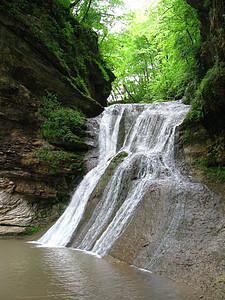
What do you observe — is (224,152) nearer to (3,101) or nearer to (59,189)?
(59,189)

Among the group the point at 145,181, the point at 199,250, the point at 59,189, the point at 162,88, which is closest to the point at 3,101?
the point at 59,189

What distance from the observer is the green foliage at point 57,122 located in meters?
11.4

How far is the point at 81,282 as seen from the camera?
3.38 metres

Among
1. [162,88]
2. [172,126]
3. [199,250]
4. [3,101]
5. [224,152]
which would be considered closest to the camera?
[199,250]

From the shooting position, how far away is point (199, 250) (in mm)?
4281

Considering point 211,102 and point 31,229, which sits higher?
point 211,102

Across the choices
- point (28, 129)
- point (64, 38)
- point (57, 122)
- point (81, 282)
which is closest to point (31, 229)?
point (28, 129)

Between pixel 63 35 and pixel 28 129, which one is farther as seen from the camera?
pixel 63 35

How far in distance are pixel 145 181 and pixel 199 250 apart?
3305mm

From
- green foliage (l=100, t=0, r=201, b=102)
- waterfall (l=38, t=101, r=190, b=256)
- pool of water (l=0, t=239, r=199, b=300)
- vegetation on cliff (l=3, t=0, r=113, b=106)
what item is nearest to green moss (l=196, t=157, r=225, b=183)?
waterfall (l=38, t=101, r=190, b=256)

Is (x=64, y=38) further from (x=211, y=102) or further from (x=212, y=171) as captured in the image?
(x=212, y=171)

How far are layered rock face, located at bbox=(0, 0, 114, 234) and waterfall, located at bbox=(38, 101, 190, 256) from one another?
4.61ft

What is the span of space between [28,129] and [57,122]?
57.3 inches

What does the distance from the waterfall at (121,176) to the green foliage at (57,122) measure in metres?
1.85
